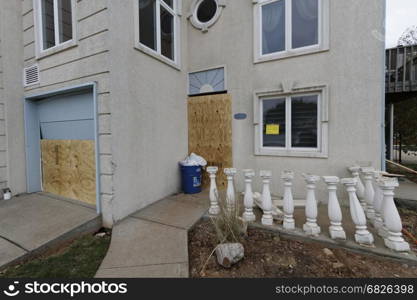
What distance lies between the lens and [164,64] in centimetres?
453

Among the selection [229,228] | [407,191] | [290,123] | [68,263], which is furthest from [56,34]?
[407,191]

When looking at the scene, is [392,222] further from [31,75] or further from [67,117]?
[31,75]

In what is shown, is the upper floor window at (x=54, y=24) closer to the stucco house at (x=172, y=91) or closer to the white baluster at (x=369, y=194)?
the stucco house at (x=172, y=91)

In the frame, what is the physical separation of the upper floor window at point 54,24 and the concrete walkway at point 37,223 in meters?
3.10

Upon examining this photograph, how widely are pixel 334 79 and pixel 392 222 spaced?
9.40 ft

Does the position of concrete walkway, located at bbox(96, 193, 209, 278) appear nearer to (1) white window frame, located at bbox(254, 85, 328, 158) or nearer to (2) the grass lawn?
(2) the grass lawn

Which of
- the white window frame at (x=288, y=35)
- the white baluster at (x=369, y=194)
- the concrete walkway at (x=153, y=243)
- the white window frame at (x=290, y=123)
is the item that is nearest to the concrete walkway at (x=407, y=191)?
the white baluster at (x=369, y=194)

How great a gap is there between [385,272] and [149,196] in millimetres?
3769

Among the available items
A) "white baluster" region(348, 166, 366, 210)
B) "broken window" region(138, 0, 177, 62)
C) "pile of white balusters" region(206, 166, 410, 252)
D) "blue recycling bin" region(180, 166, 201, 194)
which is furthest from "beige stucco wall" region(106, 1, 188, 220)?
"white baluster" region(348, 166, 366, 210)

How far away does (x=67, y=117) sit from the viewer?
13.3 ft

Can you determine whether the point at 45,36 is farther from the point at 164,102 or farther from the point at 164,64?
the point at 164,102

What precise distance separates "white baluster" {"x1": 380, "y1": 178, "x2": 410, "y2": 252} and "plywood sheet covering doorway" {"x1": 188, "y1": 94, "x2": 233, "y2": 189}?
10.1 feet

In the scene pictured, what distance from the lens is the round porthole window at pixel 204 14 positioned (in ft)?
16.7

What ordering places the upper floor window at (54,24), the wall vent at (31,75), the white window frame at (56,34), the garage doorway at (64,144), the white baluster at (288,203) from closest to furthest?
the white baluster at (288,203) < the white window frame at (56,34) < the garage doorway at (64,144) < the upper floor window at (54,24) < the wall vent at (31,75)
